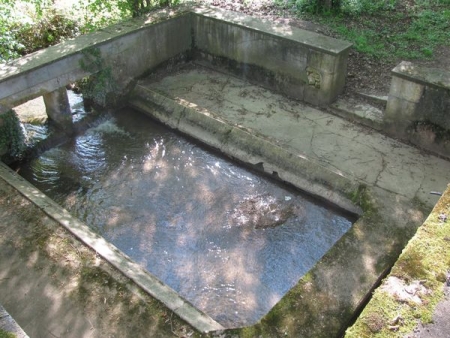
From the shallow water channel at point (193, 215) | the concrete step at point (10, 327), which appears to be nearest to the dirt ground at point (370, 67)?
the shallow water channel at point (193, 215)

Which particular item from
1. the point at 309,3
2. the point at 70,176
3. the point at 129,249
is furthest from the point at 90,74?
the point at 309,3

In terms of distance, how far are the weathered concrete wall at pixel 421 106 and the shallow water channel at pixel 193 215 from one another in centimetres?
187

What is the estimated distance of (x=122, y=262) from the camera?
511cm

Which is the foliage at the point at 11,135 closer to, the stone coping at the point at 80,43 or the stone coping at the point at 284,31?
the stone coping at the point at 80,43

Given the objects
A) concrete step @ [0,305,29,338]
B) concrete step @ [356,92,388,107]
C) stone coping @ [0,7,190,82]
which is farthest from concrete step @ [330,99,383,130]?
concrete step @ [0,305,29,338]

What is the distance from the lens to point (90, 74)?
8.16 metres

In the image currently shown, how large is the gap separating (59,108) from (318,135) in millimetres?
4321

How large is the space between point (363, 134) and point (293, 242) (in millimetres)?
2434

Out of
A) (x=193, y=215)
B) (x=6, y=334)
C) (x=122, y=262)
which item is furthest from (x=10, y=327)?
(x=193, y=215)

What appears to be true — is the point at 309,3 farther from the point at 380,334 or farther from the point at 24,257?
the point at 380,334

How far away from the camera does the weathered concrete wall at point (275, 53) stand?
25.7ft

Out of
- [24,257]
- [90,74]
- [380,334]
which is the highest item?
[380,334]

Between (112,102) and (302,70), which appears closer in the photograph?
(302,70)

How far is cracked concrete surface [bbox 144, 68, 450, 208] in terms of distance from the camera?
657 centimetres
